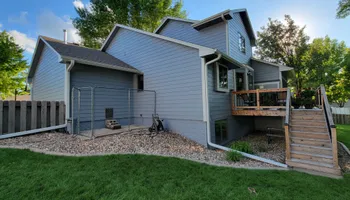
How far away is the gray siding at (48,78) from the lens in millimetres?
7449

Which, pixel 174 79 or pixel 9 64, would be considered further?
pixel 9 64

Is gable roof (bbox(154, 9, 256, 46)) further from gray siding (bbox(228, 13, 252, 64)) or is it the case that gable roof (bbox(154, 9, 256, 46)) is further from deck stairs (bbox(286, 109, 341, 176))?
deck stairs (bbox(286, 109, 341, 176))

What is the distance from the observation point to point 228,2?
11.6m

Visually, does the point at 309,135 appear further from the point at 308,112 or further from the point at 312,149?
the point at 308,112

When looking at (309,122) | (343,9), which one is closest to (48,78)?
(309,122)

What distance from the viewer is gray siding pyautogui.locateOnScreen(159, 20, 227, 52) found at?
9320mm

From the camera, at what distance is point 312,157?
468cm

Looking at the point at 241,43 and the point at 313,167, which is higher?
the point at 241,43

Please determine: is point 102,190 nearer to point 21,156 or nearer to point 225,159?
point 21,156

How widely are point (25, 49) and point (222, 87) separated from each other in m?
21.0

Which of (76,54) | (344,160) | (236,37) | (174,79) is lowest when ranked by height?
(344,160)

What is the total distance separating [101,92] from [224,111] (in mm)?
6037

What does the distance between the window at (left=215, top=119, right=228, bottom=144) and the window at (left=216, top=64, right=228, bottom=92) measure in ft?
4.99

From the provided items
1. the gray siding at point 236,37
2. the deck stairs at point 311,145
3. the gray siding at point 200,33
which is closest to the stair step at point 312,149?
the deck stairs at point 311,145
